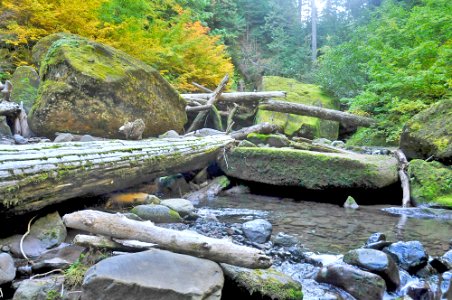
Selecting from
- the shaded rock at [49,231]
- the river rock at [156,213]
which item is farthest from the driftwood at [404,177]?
the shaded rock at [49,231]

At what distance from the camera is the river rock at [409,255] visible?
352 cm

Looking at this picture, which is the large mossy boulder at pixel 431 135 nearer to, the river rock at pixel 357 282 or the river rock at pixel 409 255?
the river rock at pixel 409 255

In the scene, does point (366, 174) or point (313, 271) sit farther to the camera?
point (366, 174)

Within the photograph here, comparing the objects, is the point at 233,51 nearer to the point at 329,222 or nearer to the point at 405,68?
the point at 405,68

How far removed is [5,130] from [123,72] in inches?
92.9

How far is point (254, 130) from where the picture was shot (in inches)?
394

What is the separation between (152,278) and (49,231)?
187 centimetres

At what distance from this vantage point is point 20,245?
3336 millimetres

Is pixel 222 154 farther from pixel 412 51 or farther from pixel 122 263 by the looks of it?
pixel 412 51

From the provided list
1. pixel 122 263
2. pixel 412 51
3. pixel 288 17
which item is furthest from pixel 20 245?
pixel 288 17

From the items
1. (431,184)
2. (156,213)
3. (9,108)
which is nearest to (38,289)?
(156,213)

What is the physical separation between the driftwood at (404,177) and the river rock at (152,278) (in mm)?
4670

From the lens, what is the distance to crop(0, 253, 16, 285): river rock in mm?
2741

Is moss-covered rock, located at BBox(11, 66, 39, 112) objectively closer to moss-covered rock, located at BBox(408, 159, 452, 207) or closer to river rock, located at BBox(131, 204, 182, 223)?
river rock, located at BBox(131, 204, 182, 223)
